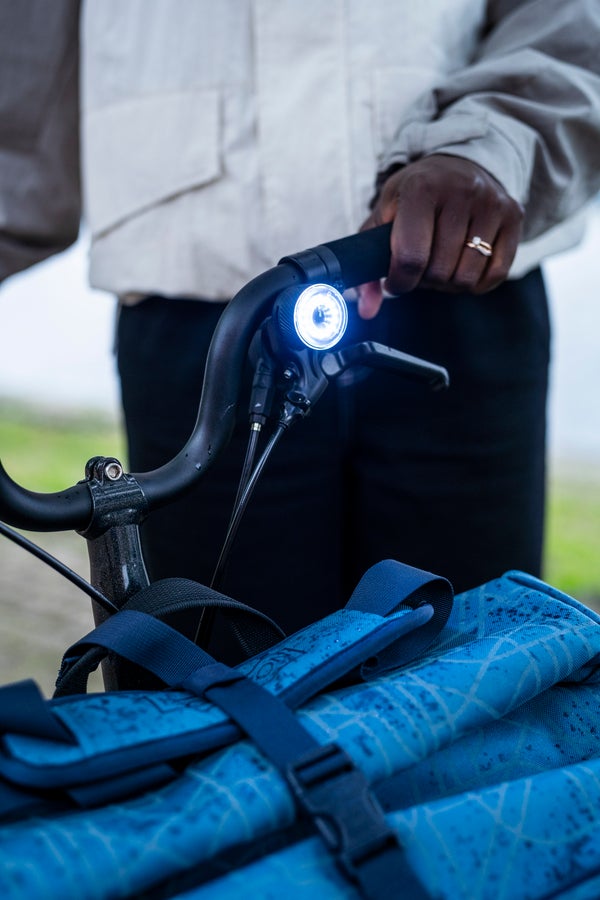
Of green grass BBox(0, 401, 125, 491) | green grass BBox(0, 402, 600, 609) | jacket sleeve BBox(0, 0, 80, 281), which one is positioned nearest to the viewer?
jacket sleeve BBox(0, 0, 80, 281)

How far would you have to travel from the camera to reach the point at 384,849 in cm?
42

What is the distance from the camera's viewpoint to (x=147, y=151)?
1009mm

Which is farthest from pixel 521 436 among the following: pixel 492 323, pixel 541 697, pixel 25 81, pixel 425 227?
pixel 25 81

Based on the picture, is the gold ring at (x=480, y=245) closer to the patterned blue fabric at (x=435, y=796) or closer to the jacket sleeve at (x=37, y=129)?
the patterned blue fabric at (x=435, y=796)

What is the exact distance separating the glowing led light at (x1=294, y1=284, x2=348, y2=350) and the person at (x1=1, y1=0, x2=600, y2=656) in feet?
0.79

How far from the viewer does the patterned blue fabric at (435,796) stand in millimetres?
402

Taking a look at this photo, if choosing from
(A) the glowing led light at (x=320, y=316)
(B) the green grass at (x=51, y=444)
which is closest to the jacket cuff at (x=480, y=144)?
(A) the glowing led light at (x=320, y=316)

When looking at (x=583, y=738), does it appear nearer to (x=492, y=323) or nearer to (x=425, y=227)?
(x=425, y=227)

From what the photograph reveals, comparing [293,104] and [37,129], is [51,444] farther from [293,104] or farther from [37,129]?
[293,104]

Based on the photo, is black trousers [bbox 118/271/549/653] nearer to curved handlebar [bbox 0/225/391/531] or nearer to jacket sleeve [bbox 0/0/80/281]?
jacket sleeve [bbox 0/0/80/281]

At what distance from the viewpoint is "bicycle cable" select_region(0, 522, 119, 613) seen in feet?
1.84

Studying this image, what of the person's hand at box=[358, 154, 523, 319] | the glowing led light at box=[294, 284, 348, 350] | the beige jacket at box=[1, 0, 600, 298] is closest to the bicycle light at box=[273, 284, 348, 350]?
the glowing led light at box=[294, 284, 348, 350]

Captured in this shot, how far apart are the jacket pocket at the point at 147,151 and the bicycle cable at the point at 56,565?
0.54 meters

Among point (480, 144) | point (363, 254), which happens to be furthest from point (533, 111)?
point (363, 254)
